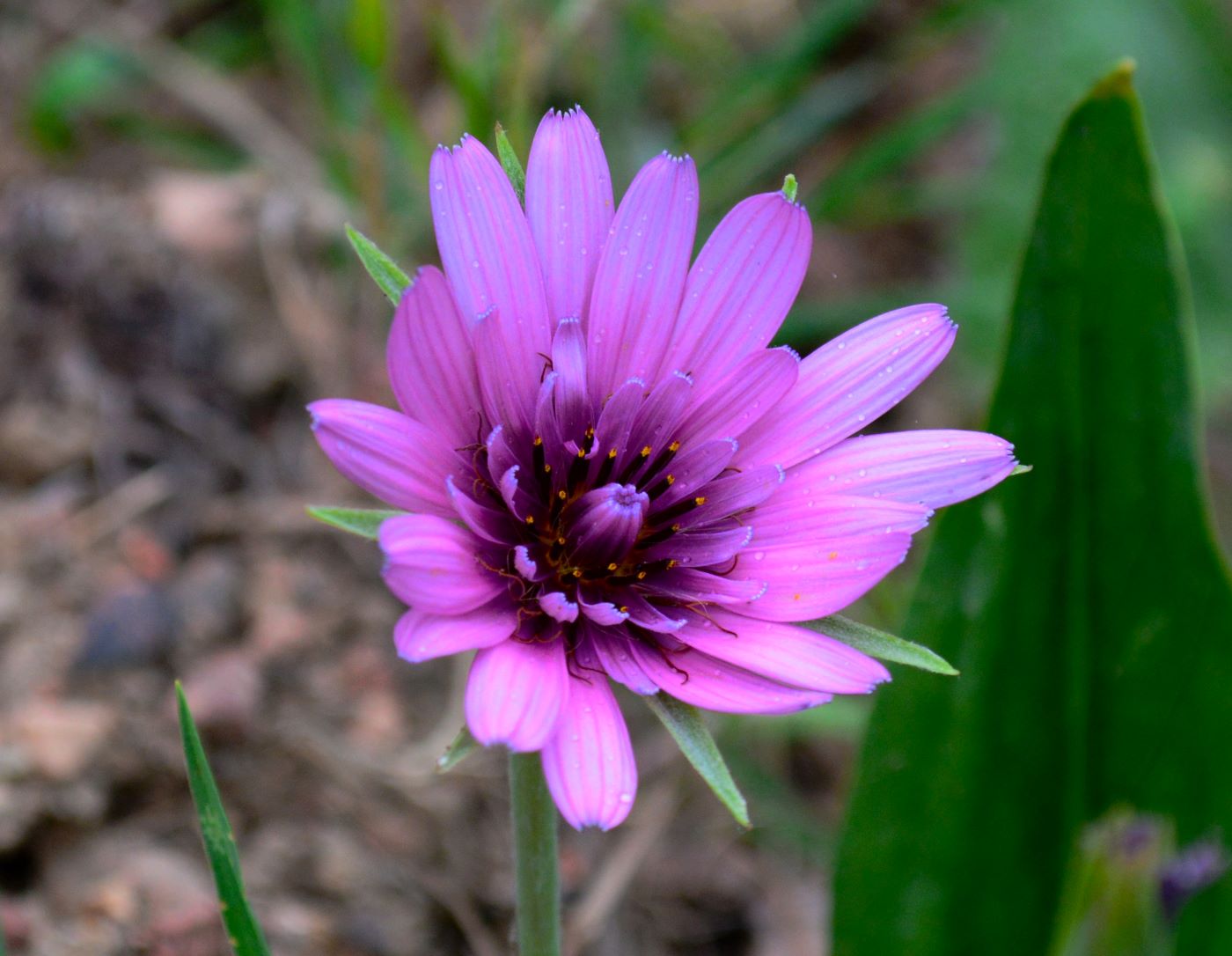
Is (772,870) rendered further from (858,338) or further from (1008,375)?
(858,338)

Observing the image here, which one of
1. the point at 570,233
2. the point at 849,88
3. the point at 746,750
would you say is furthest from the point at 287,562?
the point at 849,88

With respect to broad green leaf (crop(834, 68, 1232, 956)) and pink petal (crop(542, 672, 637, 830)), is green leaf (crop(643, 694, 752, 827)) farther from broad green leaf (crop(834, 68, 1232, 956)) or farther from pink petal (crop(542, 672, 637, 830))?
broad green leaf (crop(834, 68, 1232, 956))

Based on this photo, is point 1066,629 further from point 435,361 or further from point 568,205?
point 435,361

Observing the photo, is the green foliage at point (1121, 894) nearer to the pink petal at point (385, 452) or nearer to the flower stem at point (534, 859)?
the flower stem at point (534, 859)

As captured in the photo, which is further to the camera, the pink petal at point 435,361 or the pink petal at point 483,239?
the pink petal at point 483,239

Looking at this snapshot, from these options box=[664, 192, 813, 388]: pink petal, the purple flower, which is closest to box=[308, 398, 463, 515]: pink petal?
the purple flower

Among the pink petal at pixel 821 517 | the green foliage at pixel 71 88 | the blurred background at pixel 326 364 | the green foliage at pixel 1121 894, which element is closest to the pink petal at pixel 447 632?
the pink petal at pixel 821 517

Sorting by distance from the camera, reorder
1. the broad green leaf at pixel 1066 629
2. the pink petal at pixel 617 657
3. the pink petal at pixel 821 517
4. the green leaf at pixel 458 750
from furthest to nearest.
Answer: the broad green leaf at pixel 1066 629
the pink petal at pixel 821 517
the pink petal at pixel 617 657
the green leaf at pixel 458 750
